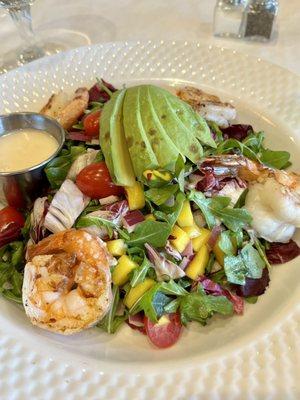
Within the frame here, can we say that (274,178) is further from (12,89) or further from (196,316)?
(12,89)

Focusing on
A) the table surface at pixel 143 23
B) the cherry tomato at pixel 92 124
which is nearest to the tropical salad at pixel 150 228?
the cherry tomato at pixel 92 124

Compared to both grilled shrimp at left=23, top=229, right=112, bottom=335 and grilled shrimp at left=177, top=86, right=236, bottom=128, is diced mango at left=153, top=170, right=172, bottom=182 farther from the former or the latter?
grilled shrimp at left=177, top=86, right=236, bottom=128

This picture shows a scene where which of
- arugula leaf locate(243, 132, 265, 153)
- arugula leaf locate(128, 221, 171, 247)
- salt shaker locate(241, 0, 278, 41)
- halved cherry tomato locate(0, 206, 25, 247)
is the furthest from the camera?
salt shaker locate(241, 0, 278, 41)

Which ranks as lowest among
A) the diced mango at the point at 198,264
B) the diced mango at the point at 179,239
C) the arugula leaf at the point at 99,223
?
the diced mango at the point at 198,264

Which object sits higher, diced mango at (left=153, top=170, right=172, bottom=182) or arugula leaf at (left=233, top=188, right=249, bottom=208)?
diced mango at (left=153, top=170, right=172, bottom=182)

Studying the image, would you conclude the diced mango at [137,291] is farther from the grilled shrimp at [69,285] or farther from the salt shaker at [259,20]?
the salt shaker at [259,20]

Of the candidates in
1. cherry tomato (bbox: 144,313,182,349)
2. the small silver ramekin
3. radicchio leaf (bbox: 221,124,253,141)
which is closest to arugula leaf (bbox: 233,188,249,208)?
radicchio leaf (bbox: 221,124,253,141)
